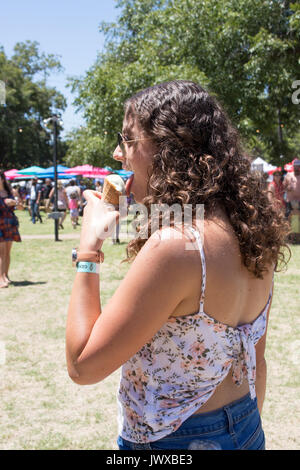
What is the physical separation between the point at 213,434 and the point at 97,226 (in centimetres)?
64

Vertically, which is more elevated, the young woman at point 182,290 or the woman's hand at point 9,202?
the young woman at point 182,290

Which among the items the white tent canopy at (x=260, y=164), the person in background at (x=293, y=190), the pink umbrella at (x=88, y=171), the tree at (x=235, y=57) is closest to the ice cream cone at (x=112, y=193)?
the white tent canopy at (x=260, y=164)

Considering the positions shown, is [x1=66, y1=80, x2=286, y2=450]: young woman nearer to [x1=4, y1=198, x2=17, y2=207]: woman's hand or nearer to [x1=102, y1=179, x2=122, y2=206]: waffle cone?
[x1=102, y1=179, x2=122, y2=206]: waffle cone

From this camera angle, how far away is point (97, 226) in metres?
1.28

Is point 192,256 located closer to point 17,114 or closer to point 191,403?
point 191,403

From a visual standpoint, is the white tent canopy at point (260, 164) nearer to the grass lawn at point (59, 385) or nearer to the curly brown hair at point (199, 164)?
the curly brown hair at point (199, 164)

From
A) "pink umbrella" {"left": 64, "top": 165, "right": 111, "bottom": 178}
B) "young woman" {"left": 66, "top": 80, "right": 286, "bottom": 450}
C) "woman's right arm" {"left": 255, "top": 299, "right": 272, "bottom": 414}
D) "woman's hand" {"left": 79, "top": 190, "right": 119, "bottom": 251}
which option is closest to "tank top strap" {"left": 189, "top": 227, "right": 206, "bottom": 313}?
"young woman" {"left": 66, "top": 80, "right": 286, "bottom": 450}

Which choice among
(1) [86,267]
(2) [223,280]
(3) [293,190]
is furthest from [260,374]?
(3) [293,190]

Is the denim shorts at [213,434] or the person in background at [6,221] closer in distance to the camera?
the denim shorts at [213,434]

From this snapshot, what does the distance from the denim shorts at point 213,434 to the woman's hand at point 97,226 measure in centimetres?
54

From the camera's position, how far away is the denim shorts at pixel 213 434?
1.23 meters
